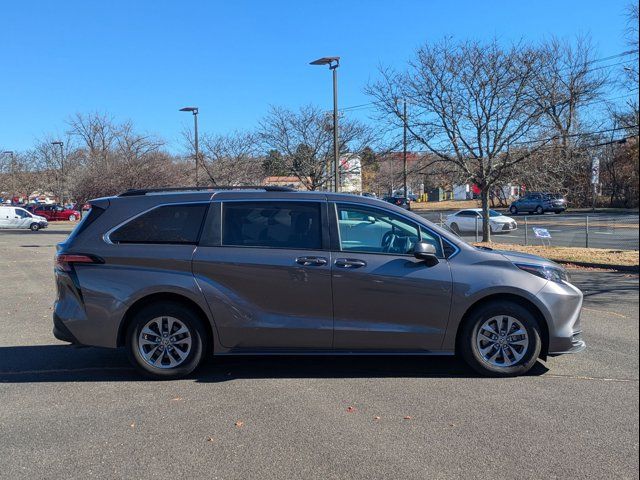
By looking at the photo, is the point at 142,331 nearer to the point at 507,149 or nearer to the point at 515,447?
the point at 515,447

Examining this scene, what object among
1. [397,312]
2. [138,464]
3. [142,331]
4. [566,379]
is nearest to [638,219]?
[138,464]

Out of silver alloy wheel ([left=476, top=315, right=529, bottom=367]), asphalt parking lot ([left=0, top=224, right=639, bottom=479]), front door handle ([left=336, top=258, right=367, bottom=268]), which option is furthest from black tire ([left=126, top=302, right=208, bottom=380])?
silver alloy wheel ([left=476, top=315, right=529, bottom=367])

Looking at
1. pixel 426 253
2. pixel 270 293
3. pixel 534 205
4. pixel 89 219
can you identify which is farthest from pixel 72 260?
pixel 534 205

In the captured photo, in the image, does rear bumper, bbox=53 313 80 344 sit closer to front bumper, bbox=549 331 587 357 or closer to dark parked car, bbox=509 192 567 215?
front bumper, bbox=549 331 587 357

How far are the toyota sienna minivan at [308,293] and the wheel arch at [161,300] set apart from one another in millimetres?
13

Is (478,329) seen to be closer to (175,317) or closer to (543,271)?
(543,271)

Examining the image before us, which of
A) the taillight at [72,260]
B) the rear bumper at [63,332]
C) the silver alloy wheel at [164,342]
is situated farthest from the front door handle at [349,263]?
the rear bumper at [63,332]

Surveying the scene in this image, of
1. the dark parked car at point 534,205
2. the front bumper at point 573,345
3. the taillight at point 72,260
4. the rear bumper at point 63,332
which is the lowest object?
the front bumper at point 573,345

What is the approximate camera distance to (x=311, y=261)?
5246 mm

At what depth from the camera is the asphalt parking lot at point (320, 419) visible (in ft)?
12.0

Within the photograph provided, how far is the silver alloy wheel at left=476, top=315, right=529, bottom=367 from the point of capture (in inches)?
207

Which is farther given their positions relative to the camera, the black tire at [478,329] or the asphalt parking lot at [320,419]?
the black tire at [478,329]

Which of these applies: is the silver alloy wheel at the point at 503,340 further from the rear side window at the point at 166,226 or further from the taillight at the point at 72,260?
the taillight at the point at 72,260

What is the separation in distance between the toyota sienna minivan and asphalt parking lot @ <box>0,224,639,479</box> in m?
0.36
